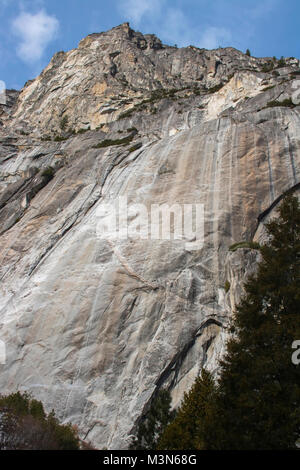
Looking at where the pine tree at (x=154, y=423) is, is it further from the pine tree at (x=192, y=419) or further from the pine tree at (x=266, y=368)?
the pine tree at (x=266, y=368)

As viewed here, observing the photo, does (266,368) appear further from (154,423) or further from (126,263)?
(126,263)

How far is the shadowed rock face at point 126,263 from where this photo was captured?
1820cm

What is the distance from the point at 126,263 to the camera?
21.6 m

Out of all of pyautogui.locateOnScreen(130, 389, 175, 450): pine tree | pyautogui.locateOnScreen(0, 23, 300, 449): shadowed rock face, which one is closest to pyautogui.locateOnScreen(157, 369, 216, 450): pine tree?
pyautogui.locateOnScreen(130, 389, 175, 450): pine tree

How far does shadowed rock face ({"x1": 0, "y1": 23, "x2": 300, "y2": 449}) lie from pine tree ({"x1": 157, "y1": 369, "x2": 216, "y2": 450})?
81.8 inches

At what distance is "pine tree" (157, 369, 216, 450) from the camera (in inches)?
555

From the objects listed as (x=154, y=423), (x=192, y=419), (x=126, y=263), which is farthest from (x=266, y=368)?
(x=126, y=263)

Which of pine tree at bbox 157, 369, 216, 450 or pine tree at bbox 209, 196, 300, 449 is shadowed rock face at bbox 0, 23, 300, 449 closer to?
pine tree at bbox 157, 369, 216, 450

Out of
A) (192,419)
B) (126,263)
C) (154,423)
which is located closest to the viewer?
(192,419)

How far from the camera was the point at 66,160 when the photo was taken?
116 ft

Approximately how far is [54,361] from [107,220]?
883 centimetres

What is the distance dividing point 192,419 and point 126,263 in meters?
8.83

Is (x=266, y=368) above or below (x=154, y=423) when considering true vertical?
above

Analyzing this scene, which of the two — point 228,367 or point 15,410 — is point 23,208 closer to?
point 15,410
